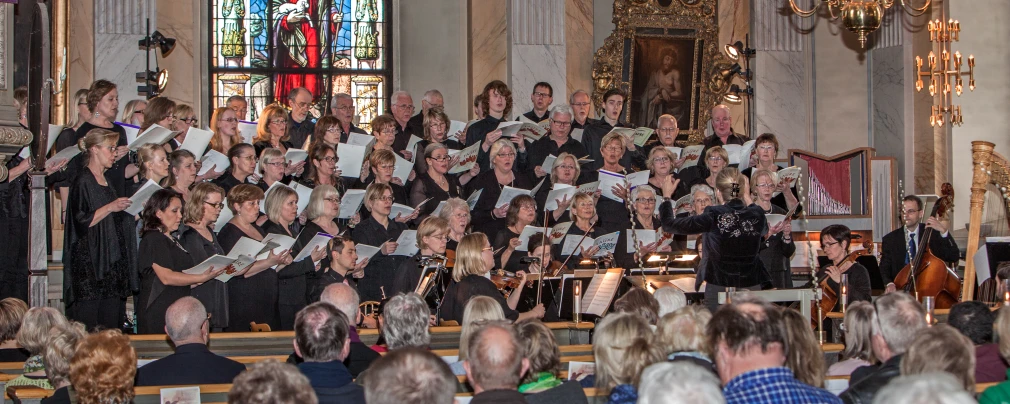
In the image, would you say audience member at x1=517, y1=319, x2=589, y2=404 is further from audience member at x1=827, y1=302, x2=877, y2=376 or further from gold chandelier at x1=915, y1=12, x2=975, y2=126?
gold chandelier at x1=915, y1=12, x2=975, y2=126

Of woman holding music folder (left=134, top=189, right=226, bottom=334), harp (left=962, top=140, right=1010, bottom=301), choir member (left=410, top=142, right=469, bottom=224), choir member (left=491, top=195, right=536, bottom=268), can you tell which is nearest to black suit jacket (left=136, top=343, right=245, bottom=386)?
woman holding music folder (left=134, top=189, right=226, bottom=334)

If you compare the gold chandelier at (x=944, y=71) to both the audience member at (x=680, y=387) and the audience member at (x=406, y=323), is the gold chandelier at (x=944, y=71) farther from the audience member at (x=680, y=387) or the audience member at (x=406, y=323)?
the audience member at (x=680, y=387)

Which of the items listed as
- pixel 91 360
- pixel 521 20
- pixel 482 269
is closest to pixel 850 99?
pixel 521 20

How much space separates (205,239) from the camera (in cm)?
756

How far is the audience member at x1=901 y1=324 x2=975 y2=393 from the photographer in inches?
163

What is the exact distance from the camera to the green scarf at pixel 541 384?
15.0ft

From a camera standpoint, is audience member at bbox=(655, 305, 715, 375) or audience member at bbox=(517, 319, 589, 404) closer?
audience member at bbox=(517, 319, 589, 404)

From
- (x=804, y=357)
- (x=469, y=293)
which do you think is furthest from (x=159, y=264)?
Answer: (x=804, y=357)

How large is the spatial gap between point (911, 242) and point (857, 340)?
18.1ft

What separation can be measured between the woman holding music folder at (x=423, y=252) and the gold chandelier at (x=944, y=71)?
6404 mm

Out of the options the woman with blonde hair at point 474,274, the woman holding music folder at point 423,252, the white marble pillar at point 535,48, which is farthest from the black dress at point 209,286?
the white marble pillar at point 535,48

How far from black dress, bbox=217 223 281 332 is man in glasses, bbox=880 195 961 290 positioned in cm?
511

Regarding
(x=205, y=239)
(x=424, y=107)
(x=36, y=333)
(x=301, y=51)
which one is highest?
(x=301, y=51)

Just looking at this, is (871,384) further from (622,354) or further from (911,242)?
(911,242)
